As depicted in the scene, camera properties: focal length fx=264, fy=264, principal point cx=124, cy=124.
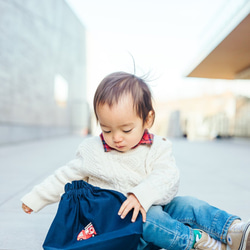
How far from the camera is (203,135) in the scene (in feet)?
50.5

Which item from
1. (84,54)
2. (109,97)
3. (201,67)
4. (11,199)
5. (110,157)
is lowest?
(11,199)

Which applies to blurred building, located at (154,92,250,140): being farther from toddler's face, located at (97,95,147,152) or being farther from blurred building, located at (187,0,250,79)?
toddler's face, located at (97,95,147,152)

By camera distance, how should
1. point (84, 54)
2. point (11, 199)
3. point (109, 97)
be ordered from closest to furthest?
point (109, 97) < point (11, 199) < point (84, 54)

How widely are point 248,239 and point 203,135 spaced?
14921 mm

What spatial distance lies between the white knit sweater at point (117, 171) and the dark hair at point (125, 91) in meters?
0.19

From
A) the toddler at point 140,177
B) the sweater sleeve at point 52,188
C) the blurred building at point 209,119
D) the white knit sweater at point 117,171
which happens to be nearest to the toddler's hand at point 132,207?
the toddler at point 140,177

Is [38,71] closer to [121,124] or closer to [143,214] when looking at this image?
[121,124]

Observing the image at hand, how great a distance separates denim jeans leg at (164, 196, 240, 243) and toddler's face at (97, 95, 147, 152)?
15.3 inches

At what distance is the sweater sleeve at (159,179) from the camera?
1095 mm

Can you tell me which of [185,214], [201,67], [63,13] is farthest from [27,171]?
[63,13]

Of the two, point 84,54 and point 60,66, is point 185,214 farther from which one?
point 84,54

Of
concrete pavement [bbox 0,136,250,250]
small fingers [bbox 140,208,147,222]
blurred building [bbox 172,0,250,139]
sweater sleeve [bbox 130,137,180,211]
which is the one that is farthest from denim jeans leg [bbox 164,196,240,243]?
blurred building [bbox 172,0,250,139]

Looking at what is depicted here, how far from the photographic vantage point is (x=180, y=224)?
114cm

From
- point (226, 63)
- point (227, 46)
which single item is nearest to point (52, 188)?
point (227, 46)
